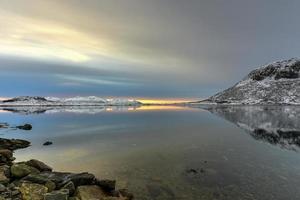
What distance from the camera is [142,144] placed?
133 feet

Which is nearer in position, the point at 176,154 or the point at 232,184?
the point at 232,184

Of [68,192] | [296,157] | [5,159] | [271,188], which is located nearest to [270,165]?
[296,157]

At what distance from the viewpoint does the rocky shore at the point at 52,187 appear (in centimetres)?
1633

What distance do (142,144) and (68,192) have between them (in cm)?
2431

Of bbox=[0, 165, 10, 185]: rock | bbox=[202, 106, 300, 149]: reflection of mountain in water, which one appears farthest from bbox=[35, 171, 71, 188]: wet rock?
bbox=[202, 106, 300, 149]: reflection of mountain in water

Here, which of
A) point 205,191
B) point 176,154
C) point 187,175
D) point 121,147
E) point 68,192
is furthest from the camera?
point 121,147

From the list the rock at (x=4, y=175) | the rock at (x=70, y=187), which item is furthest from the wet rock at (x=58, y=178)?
the rock at (x=4, y=175)

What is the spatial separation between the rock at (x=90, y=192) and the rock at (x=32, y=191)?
2034 millimetres

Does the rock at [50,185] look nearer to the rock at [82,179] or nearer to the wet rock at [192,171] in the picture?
the rock at [82,179]

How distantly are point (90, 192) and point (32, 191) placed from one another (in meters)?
3.42

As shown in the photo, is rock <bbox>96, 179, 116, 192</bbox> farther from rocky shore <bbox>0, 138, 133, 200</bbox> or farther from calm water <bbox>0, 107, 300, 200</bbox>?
→ calm water <bbox>0, 107, 300, 200</bbox>

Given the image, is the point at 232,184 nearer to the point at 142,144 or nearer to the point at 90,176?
the point at 90,176

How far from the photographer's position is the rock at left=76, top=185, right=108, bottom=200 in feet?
55.7

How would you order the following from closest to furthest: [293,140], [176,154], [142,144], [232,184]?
[232,184] < [176,154] < [142,144] < [293,140]
